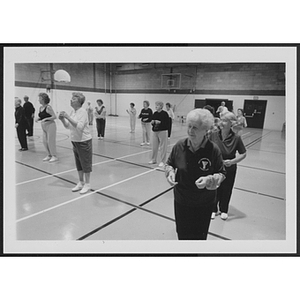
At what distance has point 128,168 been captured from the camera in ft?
17.8

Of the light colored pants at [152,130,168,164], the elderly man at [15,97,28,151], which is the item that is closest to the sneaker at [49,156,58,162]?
the elderly man at [15,97,28,151]

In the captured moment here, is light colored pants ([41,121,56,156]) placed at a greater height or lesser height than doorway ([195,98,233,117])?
lesser

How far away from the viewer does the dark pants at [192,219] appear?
6.24ft

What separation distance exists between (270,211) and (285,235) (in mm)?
959

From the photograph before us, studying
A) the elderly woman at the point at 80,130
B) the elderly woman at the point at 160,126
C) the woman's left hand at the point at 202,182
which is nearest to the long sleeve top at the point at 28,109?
the elderly woman at the point at 160,126

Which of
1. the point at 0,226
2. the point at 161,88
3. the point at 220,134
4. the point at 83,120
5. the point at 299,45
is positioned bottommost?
the point at 0,226

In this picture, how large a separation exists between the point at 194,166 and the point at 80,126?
2038mm

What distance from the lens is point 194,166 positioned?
1802 mm

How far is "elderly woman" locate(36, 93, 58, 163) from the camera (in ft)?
16.8

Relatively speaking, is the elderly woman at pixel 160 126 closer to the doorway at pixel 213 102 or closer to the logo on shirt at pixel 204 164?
the logo on shirt at pixel 204 164

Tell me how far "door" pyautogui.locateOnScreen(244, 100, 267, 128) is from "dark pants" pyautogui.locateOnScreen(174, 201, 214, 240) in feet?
46.3

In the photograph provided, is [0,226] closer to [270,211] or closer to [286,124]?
[286,124]

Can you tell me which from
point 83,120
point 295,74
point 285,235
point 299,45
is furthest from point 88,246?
point 299,45

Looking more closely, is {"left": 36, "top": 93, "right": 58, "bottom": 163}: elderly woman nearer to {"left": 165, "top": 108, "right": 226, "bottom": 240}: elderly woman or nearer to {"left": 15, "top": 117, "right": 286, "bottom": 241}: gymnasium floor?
{"left": 15, "top": 117, "right": 286, "bottom": 241}: gymnasium floor
